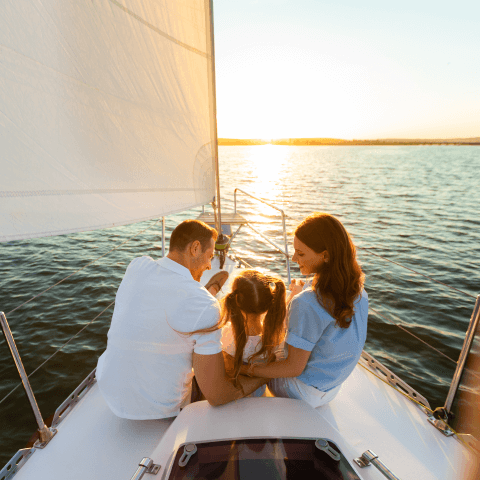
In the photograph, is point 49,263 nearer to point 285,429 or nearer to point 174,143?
point 174,143

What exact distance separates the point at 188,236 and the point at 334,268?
724 millimetres

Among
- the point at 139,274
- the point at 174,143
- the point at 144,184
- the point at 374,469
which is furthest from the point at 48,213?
the point at 374,469

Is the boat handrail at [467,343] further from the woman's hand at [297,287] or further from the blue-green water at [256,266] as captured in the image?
the blue-green water at [256,266]

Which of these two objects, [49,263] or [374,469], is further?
[49,263]

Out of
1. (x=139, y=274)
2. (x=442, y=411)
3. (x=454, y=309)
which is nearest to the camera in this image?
(x=139, y=274)

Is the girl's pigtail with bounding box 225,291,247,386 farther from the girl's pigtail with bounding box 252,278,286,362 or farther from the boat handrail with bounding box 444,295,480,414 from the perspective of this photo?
the boat handrail with bounding box 444,295,480,414

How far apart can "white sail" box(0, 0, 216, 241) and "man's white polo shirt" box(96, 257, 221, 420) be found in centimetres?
52

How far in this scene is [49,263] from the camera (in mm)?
6961

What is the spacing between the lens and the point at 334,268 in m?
1.47

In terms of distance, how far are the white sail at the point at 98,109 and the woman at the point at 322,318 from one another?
1.11 meters

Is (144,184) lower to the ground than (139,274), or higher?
higher

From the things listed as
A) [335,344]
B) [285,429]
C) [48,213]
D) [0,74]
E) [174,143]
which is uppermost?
[0,74]

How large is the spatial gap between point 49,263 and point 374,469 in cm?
750

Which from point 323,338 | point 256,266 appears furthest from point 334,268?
point 256,266
